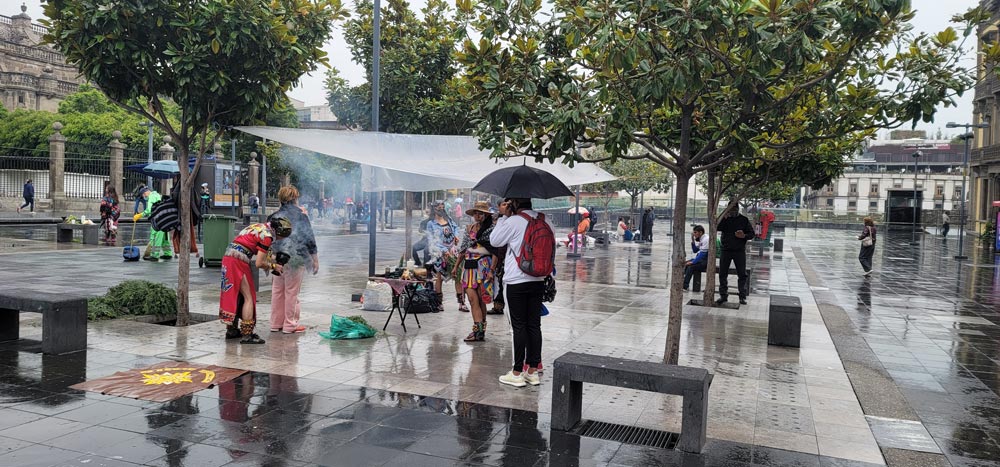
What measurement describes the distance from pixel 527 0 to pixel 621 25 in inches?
37.2

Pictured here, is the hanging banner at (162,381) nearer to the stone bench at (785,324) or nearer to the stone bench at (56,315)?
the stone bench at (56,315)

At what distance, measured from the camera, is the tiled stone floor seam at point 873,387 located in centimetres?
529

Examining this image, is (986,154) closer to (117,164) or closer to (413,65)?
(413,65)

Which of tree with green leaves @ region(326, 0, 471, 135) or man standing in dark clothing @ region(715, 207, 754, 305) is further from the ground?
tree with green leaves @ region(326, 0, 471, 135)

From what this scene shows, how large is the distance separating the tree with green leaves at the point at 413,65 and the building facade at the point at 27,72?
190 feet

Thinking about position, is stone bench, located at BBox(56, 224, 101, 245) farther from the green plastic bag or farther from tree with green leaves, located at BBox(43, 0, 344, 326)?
the green plastic bag

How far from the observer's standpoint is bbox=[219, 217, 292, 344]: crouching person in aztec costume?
26.7 ft

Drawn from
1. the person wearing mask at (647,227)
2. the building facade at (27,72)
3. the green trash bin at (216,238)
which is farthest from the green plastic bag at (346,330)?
the building facade at (27,72)

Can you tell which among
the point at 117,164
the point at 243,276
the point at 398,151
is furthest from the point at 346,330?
the point at 117,164

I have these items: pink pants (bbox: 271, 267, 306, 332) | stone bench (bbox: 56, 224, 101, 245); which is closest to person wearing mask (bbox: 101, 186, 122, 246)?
stone bench (bbox: 56, 224, 101, 245)

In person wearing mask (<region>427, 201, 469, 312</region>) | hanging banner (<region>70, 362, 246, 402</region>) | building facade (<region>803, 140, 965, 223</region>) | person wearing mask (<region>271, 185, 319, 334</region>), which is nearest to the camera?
hanging banner (<region>70, 362, 246, 402</region>)

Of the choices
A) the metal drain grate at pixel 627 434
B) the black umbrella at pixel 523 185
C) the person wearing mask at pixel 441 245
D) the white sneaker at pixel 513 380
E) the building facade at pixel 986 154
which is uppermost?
the building facade at pixel 986 154

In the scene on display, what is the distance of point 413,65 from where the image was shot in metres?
14.7

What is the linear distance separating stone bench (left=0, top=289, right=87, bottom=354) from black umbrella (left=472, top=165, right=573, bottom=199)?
427 cm
